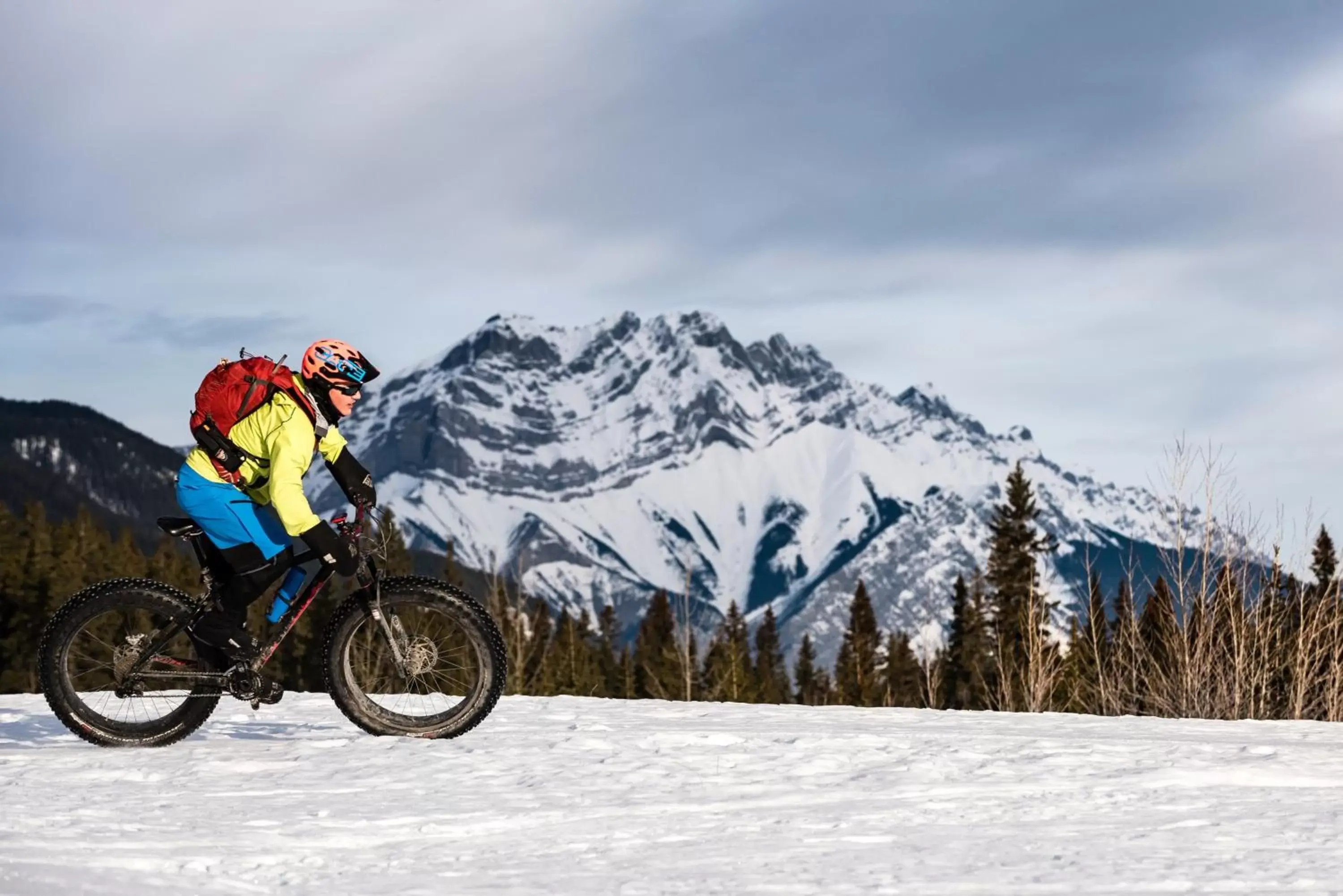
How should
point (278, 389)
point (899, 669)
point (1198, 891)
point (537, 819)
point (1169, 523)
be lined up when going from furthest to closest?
point (899, 669)
point (1169, 523)
point (278, 389)
point (537, 819)
point (1198, 891)

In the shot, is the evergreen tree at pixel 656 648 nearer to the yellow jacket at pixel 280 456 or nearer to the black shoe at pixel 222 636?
the black shoe at pixel 222 636

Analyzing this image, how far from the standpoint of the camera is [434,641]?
7762 mm

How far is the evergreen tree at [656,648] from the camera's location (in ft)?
228

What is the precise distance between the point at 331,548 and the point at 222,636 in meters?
0.83

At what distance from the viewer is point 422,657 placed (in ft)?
25.5

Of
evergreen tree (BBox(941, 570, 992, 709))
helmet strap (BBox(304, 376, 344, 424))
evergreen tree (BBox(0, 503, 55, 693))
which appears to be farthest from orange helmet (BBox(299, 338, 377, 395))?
evergreen tree (BBox(0, 503, 55, 693))

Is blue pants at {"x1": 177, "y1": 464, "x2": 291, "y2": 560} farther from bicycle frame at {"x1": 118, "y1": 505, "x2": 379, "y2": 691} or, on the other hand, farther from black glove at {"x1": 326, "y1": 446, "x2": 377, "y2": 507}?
black glove at {"x1": 326, "y1": 446, "x2": 377, "y2": 507}

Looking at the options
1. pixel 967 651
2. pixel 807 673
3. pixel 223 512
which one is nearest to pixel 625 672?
pixel 967 651

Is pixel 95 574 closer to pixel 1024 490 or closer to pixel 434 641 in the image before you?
pixel 1024 490

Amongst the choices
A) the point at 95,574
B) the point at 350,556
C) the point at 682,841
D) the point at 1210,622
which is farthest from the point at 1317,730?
the point at 95,574

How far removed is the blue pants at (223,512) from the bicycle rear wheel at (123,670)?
1.44 feet

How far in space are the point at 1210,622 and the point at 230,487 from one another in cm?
863

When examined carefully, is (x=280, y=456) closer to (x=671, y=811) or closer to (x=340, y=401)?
(x=340, y=401)

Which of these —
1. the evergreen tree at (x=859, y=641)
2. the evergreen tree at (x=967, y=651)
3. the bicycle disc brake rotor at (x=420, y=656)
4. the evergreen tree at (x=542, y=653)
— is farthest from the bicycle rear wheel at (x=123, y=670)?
the evergreen tree at (x=859, y=641)
